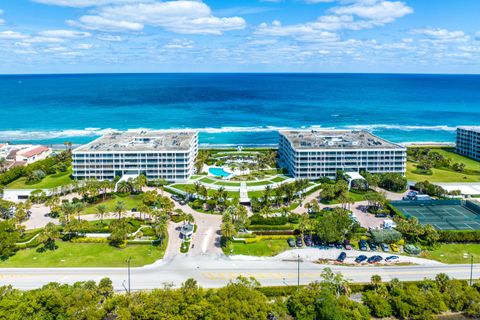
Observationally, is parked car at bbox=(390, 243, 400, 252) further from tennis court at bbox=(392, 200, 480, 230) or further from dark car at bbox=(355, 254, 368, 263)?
tennis court at bbox=(392, 200, 480, 230)

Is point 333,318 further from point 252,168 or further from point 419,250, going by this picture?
point 252,168

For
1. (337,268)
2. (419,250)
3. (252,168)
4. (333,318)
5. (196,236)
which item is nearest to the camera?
(333,318)

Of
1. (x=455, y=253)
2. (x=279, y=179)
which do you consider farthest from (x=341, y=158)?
(x=455, y=253)

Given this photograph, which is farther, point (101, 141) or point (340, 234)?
point (101, 141)

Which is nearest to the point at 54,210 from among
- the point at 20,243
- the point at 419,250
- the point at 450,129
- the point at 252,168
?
the point at 20,243

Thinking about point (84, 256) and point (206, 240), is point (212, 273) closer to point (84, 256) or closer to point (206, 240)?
point (206, 240)

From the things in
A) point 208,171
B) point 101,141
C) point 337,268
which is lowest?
point 337,268
